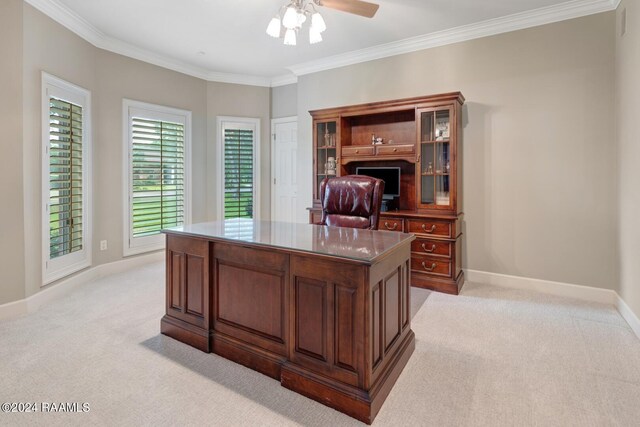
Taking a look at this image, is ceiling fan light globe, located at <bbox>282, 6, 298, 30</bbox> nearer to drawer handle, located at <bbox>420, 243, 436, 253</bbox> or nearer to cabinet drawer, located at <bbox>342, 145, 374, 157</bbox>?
cabinet drawer, located at <bbox>342, 145, 374, 157</bbox>

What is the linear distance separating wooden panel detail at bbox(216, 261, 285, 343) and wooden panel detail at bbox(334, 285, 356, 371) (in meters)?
0.39

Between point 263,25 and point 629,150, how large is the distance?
144 inches

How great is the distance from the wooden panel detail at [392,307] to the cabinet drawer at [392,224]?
1811mm

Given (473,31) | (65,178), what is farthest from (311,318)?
(473,31)

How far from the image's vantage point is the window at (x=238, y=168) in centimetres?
557

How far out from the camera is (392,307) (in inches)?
80.4

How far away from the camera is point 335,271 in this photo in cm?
178

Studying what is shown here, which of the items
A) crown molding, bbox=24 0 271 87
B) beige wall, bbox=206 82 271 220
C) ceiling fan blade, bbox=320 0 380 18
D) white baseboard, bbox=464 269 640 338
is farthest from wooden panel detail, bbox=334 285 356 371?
beige wall, bbox=206 82 271 220

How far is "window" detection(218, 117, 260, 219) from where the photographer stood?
5566mm

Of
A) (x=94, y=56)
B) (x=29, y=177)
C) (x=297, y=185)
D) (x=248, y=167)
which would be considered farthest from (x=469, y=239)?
(x=94, y=56)

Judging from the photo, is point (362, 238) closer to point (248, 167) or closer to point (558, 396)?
point (558, 396)

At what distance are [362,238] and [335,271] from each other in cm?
46

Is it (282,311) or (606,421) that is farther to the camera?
(282,311)

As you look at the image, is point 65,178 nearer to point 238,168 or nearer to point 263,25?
point 238,168
